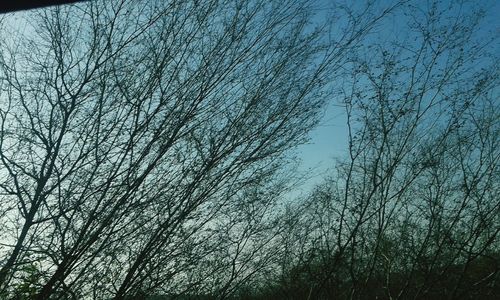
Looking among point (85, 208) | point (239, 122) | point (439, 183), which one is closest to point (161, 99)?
point (239, 122)

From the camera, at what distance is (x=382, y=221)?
482 cm

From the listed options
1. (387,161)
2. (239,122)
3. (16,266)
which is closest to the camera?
(16,266)

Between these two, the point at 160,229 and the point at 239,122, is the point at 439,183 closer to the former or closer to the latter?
the point at 239,122

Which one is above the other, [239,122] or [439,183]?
[239,122]

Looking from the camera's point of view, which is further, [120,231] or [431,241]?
[431,241]

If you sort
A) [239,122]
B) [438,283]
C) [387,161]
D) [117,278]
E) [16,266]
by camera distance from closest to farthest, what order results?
[16,266] → [117,278] → [239,122] → [387,161] → [438,283]

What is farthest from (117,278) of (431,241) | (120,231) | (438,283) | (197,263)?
(438,283)

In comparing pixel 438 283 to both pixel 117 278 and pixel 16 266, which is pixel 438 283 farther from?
pixel 16 266

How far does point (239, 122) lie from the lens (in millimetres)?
3809

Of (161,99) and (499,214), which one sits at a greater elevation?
(161,99)

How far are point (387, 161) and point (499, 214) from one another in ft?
4.58

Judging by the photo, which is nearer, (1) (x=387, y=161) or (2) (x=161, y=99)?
(2) (x=161, y=99)

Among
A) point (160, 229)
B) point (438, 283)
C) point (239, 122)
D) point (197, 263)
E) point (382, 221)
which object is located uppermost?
point (239, 122)

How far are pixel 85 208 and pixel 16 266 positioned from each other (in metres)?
0.65
